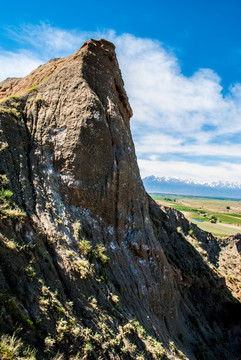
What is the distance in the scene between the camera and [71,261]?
9148mm

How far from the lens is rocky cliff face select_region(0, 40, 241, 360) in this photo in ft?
23.0

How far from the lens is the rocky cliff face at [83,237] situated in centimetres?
701

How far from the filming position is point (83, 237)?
10.6 metres

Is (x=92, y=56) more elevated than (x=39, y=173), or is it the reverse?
(x=92, y=56)

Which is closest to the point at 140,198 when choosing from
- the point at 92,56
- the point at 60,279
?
the point at 60,279

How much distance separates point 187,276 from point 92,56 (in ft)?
63.2

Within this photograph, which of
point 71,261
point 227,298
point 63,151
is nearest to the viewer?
point 71,261

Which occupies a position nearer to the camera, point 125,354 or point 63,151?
point 125,354

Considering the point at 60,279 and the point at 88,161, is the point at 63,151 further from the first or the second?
the point at 60,279

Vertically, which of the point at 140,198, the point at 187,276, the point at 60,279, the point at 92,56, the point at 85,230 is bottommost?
the point at 187,276

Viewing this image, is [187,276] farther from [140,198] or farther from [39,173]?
[39,173]

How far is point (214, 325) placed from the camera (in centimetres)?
1875

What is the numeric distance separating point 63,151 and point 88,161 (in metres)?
1.49

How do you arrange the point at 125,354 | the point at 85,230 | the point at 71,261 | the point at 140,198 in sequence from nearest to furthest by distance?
the point at 125,354 → the point at 71,261 → the point at 85,230 → the point at 140,198
